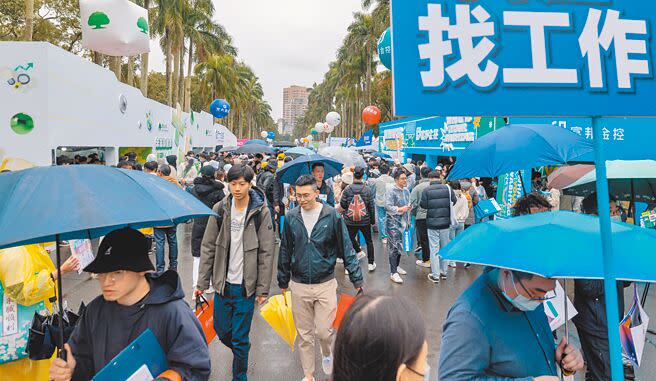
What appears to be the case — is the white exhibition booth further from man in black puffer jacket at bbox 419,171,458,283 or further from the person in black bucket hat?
the person in black bucket hat

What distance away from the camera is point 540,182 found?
10.4 m

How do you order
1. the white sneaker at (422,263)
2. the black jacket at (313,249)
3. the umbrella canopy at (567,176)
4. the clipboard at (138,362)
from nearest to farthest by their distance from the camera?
the clipboard at (138,362), the black jacket at (313,249), the umbrella canopy at (567,176), the white sneaker at (422,263)

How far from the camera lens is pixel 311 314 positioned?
3.84m

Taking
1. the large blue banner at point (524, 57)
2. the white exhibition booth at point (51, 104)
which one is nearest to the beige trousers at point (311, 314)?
the large blue banner at point (524, 57)

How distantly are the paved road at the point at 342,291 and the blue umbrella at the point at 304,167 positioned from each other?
181 centimetres

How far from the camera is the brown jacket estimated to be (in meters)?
3.60

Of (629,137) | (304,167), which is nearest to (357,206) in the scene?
(304,167)

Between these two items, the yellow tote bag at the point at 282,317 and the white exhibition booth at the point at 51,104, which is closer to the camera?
the yellow tote bag at the point at 282,317

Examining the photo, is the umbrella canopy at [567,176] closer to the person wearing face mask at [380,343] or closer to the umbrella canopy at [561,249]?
the umbrella canopy at [561,249]

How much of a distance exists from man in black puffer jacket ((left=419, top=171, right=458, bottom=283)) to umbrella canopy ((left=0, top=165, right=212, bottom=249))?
5.22m

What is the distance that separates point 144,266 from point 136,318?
237 mm

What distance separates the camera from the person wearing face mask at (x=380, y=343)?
3.68 ft

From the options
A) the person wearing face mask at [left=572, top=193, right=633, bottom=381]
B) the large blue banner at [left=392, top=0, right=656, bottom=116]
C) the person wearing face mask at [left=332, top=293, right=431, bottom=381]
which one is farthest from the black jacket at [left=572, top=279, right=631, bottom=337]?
the person wearing face mask at [left=332, top=293, right=431, bottom=381]

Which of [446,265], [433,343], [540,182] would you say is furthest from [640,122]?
[433,343]
